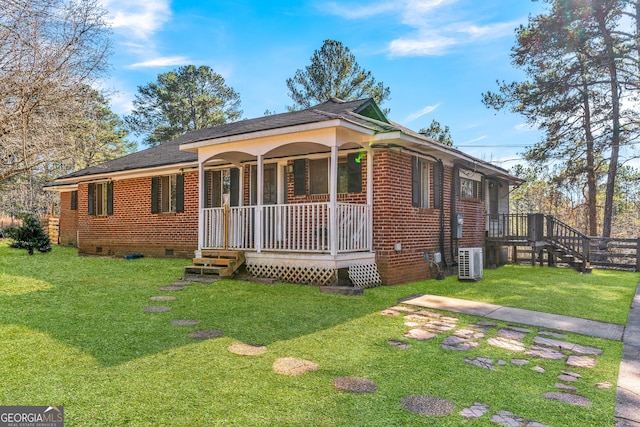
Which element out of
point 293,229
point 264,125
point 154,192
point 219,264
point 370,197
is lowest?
point 219,264

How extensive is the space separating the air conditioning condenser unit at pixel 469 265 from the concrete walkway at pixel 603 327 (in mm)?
2644

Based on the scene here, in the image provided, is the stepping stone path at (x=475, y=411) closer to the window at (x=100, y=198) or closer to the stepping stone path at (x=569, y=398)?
the stepping stone path at (x=569, y=398)

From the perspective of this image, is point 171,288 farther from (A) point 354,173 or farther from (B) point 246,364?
(A) point 354,173

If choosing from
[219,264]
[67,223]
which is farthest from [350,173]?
[67,223]

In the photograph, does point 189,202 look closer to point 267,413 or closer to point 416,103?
point 267,413

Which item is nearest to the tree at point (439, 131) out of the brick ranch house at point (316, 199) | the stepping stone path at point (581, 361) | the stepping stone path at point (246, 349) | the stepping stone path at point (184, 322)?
the brick ranch house at point (316, 199)

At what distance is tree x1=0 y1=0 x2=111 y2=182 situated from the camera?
21.4ft

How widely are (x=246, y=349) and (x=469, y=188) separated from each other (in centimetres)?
1029

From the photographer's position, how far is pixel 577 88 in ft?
55.4

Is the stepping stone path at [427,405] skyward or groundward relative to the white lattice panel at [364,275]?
groundward

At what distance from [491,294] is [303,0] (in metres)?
10.5

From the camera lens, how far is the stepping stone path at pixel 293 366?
3.51m

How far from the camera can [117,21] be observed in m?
8.08

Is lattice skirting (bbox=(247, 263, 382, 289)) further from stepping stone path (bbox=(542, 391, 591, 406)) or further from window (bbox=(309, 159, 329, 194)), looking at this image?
stepping stone path (bbox=(542, 391, 591, 406))
